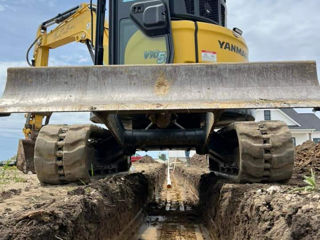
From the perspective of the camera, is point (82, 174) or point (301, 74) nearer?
point (301, 74)

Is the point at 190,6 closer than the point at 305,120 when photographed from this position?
Yes

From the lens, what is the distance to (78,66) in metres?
4.09

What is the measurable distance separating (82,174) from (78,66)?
1.28 m

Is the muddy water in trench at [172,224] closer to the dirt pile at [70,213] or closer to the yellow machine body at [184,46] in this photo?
the dirt pile at [70,213]

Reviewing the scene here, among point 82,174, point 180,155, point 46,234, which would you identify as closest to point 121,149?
point 82,174

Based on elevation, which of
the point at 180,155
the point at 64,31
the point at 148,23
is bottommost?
the point at 180,155

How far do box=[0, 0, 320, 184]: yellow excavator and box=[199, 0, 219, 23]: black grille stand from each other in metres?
0.01

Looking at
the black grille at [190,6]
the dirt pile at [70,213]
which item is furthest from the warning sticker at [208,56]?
the dirt pile at [70,213]

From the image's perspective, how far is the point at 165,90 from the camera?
3.99m

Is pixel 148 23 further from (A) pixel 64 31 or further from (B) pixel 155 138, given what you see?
(A) pixel 64 31

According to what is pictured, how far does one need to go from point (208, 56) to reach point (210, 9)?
3.17 feet

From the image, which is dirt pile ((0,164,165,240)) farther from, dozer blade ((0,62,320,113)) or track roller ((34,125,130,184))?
dozer blade ((0,62,320,113))

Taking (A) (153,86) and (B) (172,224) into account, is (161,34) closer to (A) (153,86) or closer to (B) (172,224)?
(A) (153,86)

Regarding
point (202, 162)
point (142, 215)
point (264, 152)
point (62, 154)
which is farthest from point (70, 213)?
point (202, 162)
